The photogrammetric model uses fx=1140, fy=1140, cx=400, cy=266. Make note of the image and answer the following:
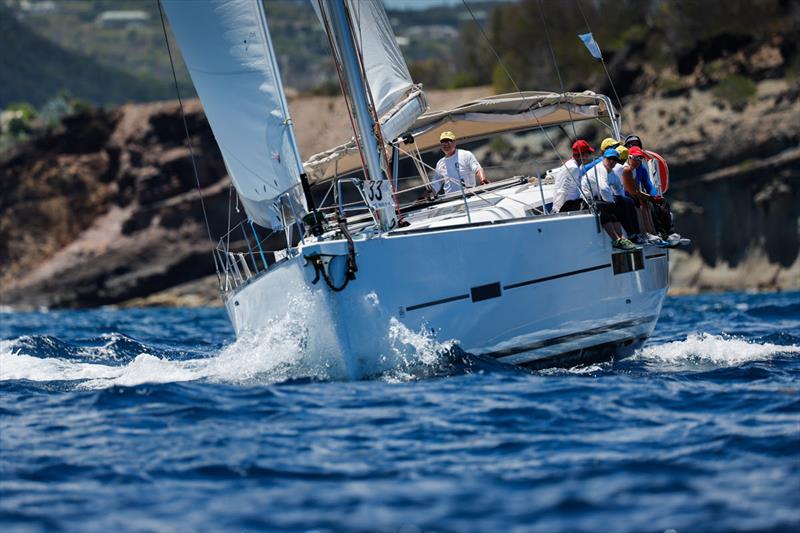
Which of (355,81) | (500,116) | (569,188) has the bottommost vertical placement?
(569,188)

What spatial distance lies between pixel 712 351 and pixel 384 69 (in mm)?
4919

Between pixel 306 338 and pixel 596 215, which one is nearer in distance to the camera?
pixel 306 338

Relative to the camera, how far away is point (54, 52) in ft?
490

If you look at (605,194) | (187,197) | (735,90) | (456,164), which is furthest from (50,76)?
(605,194)

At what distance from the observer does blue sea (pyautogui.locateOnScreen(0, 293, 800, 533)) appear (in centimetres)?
571

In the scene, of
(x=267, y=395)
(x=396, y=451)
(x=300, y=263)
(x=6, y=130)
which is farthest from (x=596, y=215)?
(x=6, y=130)

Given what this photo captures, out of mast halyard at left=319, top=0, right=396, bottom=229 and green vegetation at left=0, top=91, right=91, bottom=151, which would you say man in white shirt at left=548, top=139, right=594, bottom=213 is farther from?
green vegetation at left=0, top=91, right=91, bottom=151

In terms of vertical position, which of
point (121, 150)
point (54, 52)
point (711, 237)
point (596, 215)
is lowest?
point (711, 237)

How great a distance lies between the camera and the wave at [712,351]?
11.2 metres

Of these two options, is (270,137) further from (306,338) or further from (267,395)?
(267,395)

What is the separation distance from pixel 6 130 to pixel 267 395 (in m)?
64.7

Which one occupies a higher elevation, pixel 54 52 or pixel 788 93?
pixel 54 52

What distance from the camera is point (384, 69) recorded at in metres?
13.3

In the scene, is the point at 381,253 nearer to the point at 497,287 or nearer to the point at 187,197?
the point at 497,287
